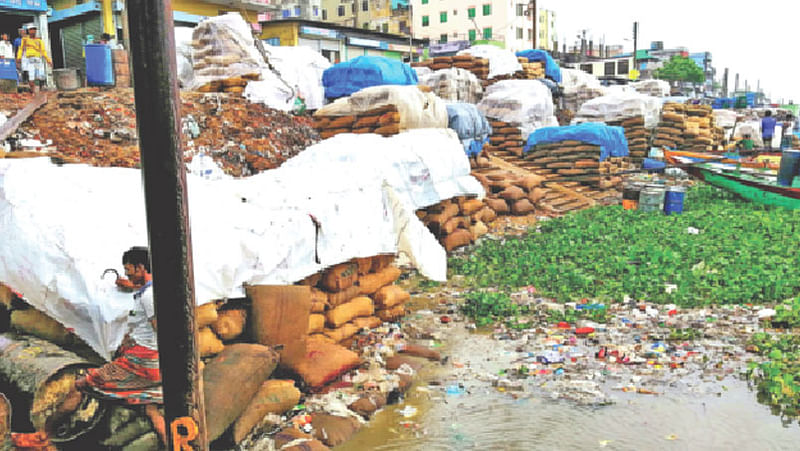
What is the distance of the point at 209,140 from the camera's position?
348 inches

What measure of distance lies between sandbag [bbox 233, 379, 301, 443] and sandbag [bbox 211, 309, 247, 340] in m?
0.41

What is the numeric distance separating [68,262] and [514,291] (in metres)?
5.02

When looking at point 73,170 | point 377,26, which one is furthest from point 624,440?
point 377,26

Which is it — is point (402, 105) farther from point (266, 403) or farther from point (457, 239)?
point (266, 403)

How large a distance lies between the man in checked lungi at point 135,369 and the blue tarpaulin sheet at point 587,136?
40.2ft

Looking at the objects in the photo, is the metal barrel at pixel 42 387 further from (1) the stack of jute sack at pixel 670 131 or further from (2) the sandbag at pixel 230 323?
(1) the stack of jute sack at pixel 670 131

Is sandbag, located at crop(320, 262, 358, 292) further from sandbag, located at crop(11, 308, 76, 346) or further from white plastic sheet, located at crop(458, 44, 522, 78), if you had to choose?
white plastic sheet, located at crop(458, 44, 522, 78)

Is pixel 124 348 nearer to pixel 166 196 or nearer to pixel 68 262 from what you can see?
pixel 68 262

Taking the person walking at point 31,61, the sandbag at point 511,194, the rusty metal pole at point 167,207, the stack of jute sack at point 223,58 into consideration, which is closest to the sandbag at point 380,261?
the rusty metal pole at point 167,207

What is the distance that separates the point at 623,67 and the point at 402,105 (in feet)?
187

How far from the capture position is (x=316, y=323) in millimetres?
4957

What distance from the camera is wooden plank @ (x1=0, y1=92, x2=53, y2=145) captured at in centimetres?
768

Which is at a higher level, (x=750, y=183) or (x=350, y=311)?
(x=750, y=183)

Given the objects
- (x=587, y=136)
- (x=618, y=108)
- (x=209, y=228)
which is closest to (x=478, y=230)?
(x=587, y=136)
